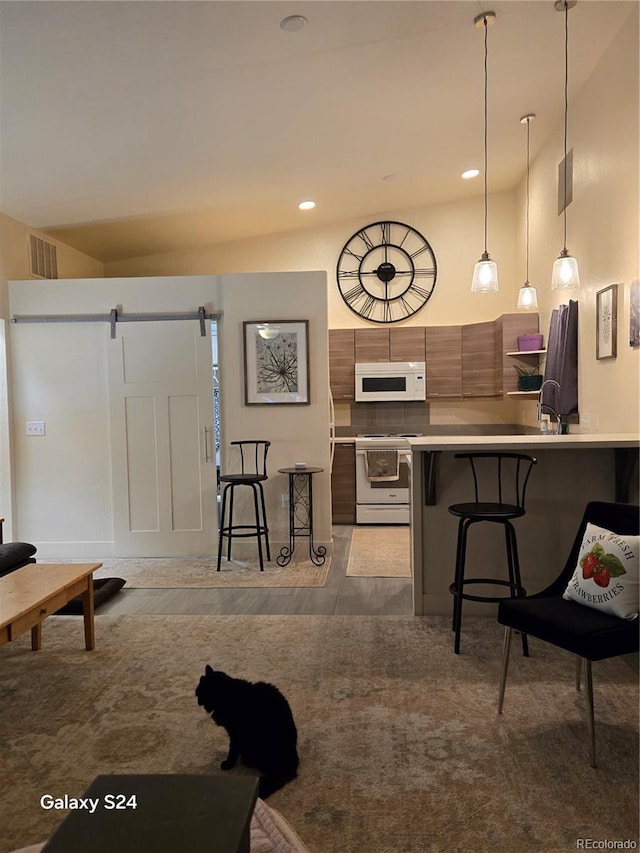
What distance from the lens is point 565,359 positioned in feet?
15.3

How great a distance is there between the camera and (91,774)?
2.17 m

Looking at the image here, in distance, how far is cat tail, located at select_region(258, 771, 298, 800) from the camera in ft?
6.70

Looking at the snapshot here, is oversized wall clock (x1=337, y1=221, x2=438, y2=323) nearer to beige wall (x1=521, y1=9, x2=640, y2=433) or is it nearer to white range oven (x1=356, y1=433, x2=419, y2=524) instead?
white range oven (x1=356, y1=433, x2=419, y2=524)

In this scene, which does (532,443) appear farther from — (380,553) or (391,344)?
(391,344)

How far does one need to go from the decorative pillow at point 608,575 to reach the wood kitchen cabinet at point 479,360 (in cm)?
413

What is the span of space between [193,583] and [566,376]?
3.14m

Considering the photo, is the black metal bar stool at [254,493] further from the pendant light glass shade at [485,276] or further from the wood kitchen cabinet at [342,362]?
the pendant light glass shade at [485,276]

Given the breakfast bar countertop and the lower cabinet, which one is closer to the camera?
the breakfast bar countertop

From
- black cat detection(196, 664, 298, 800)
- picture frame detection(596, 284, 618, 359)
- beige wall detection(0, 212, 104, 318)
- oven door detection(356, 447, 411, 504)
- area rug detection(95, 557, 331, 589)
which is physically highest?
beige wall detection(0, 212, 104, 318)

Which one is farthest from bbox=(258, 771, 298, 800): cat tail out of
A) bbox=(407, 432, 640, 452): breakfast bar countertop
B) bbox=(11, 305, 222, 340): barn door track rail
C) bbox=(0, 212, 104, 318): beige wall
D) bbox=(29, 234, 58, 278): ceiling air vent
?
bbox=(29, 234, 58, 278): ceiling air vent

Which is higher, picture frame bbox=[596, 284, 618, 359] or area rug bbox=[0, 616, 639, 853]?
picture frame bbox=[596, 284, 618, 359]

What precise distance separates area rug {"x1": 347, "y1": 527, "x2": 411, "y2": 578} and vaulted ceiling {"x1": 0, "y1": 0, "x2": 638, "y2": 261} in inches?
126

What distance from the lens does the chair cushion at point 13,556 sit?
3541 mm

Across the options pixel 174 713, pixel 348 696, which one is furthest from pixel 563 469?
Result: pixel 174 713
